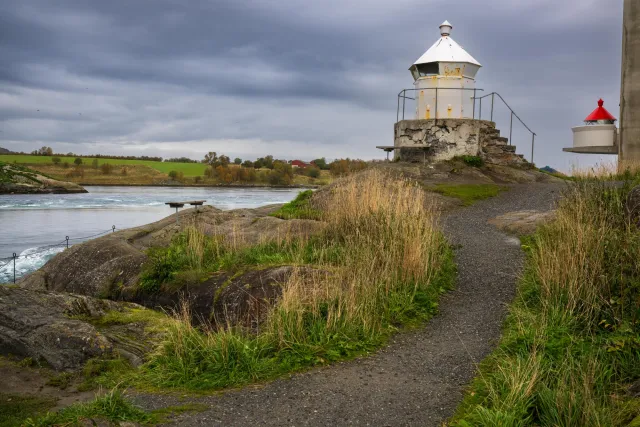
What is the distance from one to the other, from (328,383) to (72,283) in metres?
9.10

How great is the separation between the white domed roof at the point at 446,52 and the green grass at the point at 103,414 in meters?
22.5

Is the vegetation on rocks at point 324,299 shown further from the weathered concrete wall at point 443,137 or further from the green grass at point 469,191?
the weathered concrete wall at point 443,137

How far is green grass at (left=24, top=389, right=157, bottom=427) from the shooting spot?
16.6 feet

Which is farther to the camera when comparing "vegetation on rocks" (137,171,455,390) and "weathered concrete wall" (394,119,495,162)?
"weathered concrete wall" (394,119,495,162)

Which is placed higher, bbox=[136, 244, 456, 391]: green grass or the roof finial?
the roof finial

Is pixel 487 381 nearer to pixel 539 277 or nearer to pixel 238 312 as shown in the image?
pixel 539 277

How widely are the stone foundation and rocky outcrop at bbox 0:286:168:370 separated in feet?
59.3

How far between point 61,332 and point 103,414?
3.10 m

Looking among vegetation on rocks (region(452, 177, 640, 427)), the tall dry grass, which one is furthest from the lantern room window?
vegetation on rocks (region(452, 177, 640, 427))

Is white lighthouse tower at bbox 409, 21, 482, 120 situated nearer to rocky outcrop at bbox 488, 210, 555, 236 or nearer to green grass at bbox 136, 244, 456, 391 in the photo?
rocky outcrop at bbox 488, 210, 555, 236

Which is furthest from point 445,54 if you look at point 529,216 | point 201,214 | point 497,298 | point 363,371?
point 363,371

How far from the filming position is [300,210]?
17359 millimetres

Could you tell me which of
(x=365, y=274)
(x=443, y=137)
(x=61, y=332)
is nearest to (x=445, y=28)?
(x=443, y=137)

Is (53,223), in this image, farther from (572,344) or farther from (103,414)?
(572,344)
